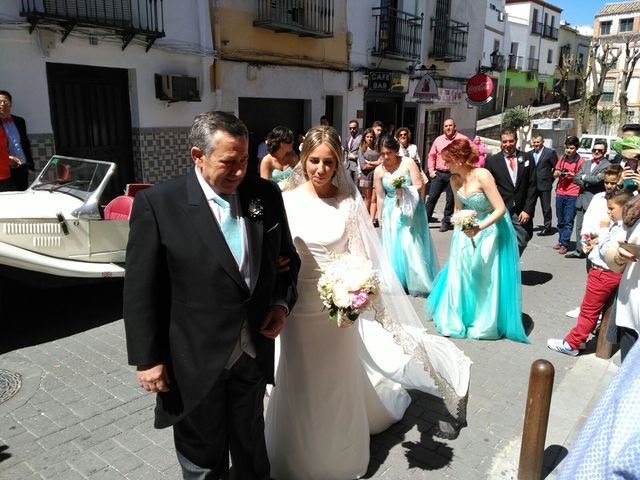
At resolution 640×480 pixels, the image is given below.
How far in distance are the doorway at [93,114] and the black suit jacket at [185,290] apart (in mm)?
7653

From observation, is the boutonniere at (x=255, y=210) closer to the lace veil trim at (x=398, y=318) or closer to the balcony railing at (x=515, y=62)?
the lace veil trim at (x=398, y=318)

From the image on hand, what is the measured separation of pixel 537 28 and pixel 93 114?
150 ft

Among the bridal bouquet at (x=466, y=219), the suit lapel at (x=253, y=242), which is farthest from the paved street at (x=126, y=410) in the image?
the suit lapel at (x=253, y=242)

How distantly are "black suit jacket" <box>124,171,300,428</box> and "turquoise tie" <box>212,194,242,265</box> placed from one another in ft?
0.16

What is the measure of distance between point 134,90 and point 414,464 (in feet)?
28.9

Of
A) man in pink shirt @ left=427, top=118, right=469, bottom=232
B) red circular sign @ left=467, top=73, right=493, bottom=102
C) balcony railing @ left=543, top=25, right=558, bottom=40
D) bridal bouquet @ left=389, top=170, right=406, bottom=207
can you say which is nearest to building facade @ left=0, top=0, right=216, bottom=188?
man in pink shirt @ left=427, top=118, right=469, bottom=232

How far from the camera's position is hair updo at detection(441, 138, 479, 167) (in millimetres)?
5191

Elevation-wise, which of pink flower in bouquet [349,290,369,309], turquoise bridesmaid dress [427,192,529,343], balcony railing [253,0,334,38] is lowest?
turquoise bridesmaid dress [427,192,529,343]

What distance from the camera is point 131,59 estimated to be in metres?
9.66

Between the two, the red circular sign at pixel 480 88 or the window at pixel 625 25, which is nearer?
the red circular sign at pixel 480 88

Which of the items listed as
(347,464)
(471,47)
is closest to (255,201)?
(347,464)

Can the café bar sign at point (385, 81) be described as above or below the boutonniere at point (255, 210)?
above

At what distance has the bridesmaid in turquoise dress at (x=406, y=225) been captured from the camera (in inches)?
264

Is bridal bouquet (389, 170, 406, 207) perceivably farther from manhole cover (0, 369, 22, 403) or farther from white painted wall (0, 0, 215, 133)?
white painted wall (0, 0, 215, 133)
